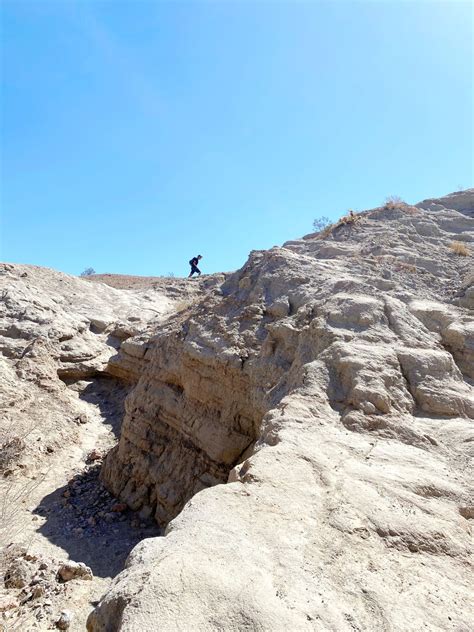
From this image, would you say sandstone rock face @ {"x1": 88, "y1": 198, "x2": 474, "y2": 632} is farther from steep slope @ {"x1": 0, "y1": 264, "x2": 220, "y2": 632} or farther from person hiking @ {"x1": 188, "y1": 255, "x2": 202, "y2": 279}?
person hiking @ {"x1": 188, "y1": 255, "x2": 202, "y2": 279}

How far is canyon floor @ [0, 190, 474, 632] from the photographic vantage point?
219 cm

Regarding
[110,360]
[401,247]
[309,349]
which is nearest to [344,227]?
[401,247]

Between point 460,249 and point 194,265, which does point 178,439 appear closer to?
point 460,249

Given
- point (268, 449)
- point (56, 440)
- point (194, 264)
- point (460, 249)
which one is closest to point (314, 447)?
point (268, 449)

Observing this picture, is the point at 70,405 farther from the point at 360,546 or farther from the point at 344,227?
the point at 360,546

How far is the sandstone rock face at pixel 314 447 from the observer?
6.91ft

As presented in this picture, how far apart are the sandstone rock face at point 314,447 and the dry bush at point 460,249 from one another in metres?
0.13

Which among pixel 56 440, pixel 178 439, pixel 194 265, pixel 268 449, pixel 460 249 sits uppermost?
pixel 194 265

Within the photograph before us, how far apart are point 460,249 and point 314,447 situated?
7136 mm

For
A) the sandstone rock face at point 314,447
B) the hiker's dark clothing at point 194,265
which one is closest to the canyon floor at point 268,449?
the sandstone rock face at point 314,447

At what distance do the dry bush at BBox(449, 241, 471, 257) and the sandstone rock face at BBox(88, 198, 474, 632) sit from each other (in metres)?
0.13

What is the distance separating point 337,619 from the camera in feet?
6.58

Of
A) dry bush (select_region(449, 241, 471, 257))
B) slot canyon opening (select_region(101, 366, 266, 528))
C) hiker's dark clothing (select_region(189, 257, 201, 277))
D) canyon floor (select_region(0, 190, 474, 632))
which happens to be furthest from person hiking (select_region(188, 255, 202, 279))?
dry bush (select_region(449, 241, 471, 257))

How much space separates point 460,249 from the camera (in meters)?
8.88
